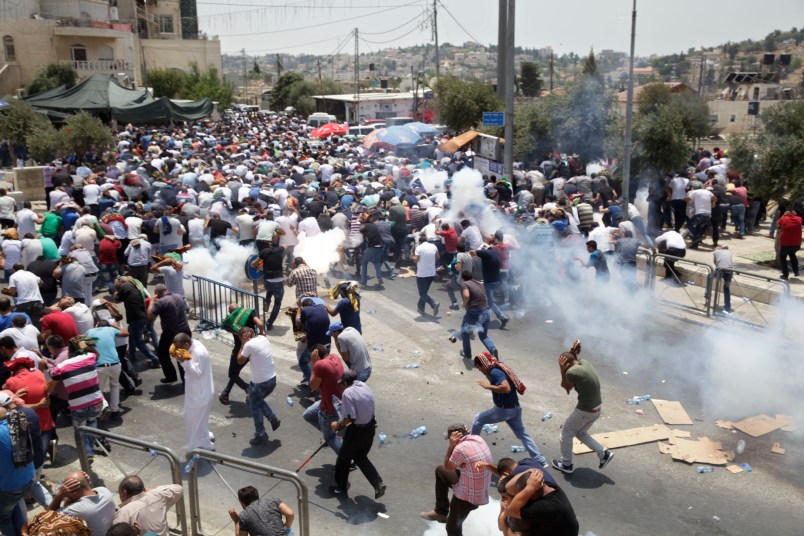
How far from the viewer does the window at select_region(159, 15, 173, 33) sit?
7425 cm

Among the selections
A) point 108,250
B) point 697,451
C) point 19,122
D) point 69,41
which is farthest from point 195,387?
point 69,41

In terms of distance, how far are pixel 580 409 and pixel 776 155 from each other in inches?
428

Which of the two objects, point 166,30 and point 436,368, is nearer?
point 436,368

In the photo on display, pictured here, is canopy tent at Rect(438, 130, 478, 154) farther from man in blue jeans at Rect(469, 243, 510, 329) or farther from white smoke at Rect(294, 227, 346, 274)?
man in blue jeans at Rect(469, 243, 510, 329)

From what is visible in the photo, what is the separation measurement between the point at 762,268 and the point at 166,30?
72.0m

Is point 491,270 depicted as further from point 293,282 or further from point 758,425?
point 758,425

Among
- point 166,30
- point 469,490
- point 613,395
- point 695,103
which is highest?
point 166,30

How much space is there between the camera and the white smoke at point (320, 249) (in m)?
14.8

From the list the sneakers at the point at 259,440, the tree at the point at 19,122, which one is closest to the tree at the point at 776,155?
the sneakers at the point at 259,440

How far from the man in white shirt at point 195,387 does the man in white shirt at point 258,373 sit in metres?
0.52

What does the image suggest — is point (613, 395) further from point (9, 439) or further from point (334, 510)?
point (9, 439)

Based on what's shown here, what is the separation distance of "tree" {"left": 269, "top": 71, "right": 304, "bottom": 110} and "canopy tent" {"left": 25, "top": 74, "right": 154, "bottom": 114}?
41.1 m

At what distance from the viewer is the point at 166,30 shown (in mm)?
75312

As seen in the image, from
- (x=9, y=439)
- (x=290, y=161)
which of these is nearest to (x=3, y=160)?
(x=290, y=161)
